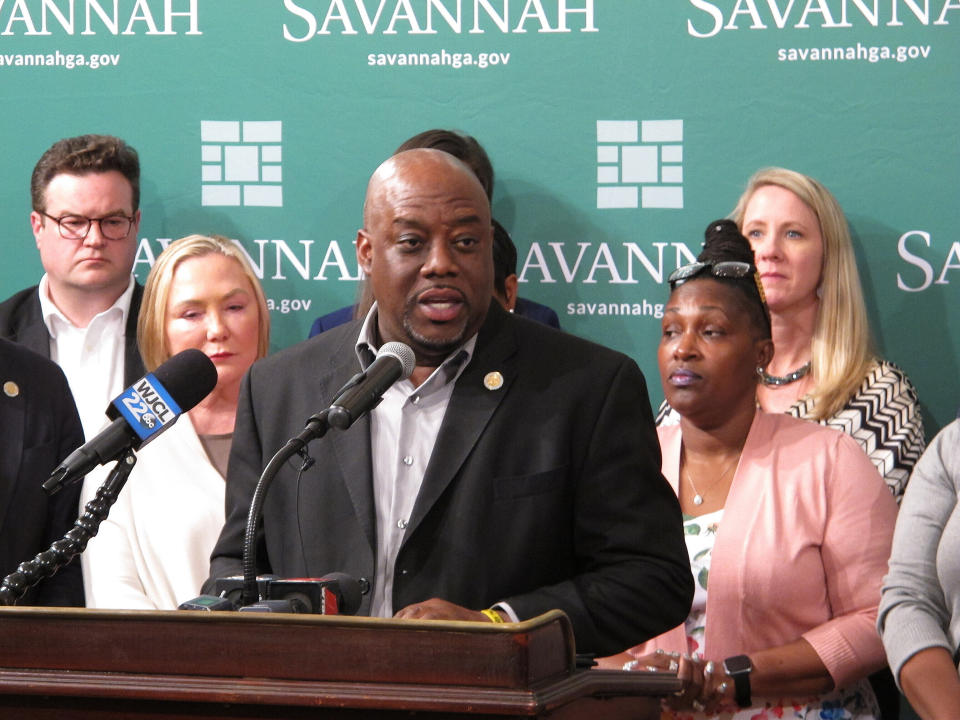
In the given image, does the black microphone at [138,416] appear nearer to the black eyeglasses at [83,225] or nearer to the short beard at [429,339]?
the short beard at [429,339]

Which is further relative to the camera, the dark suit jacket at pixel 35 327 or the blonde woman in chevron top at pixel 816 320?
the dark suit jacket at pixel 35 327

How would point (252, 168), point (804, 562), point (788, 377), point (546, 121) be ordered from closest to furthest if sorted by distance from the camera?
1. point (804, 562)
2. point (788, 377)
3. point (546, 121)
4. point (252, 168)

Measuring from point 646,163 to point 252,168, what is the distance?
4.29 ft

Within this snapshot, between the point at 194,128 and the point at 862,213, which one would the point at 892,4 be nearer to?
the point at 862,213

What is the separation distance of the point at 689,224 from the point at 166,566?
1.97 meters

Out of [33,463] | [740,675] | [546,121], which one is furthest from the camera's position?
[546,121]

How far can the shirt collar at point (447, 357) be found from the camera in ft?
8.53

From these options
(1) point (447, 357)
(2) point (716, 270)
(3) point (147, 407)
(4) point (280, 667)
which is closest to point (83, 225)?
(2) point (716, 270)

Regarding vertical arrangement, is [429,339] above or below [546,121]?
below

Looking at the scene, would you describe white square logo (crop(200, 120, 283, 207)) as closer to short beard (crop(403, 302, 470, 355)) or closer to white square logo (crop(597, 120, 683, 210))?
white square logo (crop(597, 120, 683, 210))

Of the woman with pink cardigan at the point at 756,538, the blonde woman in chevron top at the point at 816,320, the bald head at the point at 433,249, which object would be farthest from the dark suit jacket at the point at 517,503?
the blonde woman in chevron top at the point at 816,320

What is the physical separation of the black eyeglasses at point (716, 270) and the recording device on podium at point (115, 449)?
6.04 ft

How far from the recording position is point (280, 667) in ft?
5.24

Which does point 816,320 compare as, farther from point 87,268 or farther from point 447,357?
point 87,268
